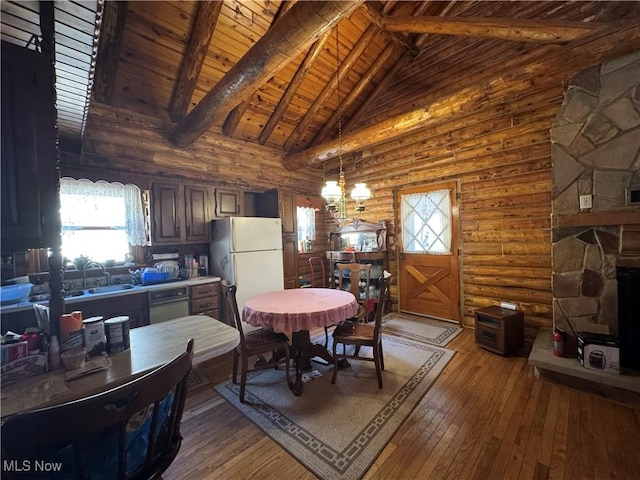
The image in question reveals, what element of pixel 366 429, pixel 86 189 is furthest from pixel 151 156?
pixel 366 429

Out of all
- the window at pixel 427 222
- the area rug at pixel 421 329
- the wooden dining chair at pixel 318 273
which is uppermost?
the window at pixel 427 222

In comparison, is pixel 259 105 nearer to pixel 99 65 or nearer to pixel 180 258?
pixel 99 65

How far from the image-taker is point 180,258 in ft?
12.3

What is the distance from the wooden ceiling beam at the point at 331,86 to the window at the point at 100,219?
2.75m

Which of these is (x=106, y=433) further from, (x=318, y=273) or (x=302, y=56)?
(x=318, y=273)

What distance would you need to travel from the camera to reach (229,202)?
162 inches

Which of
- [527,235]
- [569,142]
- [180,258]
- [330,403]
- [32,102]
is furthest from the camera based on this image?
[180,258]

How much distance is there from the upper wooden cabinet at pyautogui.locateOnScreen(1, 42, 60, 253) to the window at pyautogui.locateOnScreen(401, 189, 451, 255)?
432cm

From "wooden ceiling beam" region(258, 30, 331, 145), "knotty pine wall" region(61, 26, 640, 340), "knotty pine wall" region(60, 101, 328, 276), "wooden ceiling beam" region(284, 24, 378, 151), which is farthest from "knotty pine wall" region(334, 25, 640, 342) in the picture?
"knotty pine wall" region(60, 101, 328, 276)

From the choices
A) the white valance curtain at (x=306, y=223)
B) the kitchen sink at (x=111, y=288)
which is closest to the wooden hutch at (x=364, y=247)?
the white valance curtain at (x=306, y=223)

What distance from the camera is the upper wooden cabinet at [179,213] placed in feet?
11.2

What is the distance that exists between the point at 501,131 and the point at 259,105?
139 inches

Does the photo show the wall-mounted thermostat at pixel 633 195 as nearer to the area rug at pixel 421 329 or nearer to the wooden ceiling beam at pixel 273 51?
the area rug at pixel 421 329

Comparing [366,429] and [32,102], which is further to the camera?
[366,429]
